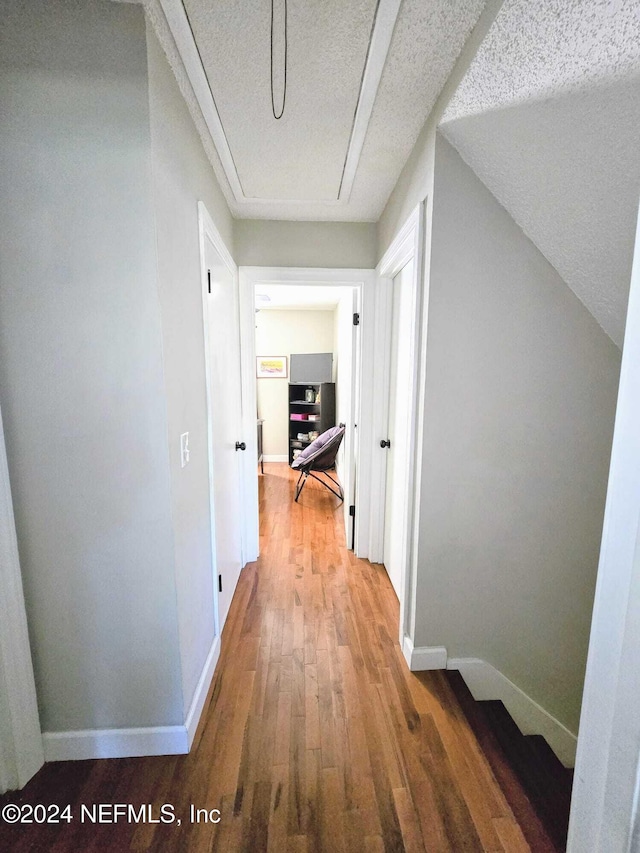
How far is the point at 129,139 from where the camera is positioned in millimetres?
956

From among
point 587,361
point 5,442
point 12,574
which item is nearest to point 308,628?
point 12,574

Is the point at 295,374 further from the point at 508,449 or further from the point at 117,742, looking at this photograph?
the point at 117,742

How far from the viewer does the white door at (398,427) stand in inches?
75.8

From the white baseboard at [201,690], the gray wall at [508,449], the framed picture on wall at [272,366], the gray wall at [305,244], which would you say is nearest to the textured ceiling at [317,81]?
the gray wall at [508,449]

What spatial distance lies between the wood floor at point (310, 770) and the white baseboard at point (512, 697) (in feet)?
0.49

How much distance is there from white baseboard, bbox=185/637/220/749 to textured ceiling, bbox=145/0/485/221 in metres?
2.19

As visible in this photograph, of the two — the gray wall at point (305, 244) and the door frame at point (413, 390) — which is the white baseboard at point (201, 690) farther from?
the gray wall at point (305, 244)

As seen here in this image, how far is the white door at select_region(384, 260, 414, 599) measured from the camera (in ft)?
6.31

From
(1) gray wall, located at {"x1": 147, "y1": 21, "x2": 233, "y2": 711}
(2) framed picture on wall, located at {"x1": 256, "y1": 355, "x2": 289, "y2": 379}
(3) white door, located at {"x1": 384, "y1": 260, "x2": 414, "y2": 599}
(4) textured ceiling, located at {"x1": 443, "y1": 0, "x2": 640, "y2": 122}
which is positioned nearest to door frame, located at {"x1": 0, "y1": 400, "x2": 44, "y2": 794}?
(1) gray wall, located at {"x1": 147, "y1": 21, "x2": 233, "y2": 711}

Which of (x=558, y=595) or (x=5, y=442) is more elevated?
(x=5, y=442)

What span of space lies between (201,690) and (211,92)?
2259 millimetres

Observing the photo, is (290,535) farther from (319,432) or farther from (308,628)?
(319,432)

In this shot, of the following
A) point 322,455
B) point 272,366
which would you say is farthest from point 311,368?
point 322,455

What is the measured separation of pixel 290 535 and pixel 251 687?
1.45 metres
